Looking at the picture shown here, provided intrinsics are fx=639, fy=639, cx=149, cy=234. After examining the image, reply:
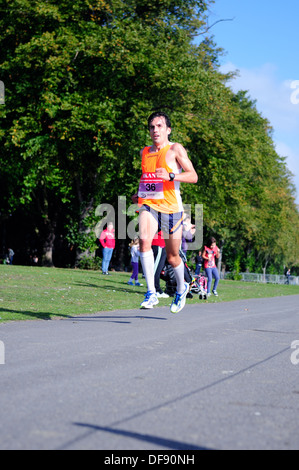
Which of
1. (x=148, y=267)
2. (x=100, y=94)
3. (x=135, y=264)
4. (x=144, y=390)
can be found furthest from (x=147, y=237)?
(x=100, y=94)

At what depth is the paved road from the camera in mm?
3057

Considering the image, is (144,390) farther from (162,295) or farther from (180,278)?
(162,295)

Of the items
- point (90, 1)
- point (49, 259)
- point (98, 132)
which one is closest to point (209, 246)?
point (98, 132)

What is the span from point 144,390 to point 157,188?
4.53m

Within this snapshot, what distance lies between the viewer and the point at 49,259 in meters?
37.2

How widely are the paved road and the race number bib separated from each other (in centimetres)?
187

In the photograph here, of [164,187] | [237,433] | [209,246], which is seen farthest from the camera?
[209,246]

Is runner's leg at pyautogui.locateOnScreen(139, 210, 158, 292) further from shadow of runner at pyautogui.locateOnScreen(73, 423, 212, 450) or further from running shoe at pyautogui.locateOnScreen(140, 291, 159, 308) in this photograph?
shadow of runner at pyautogui.locateOnScreen(73, 423, 212, 450)

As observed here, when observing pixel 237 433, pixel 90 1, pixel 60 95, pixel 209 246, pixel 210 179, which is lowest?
pixel 237 433

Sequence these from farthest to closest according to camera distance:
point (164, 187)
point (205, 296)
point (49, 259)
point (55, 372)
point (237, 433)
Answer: point (49, 259)
point (205, 296)
point (164, 187)
point (55, 372)
point (237, 433)

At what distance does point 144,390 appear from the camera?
4.12m

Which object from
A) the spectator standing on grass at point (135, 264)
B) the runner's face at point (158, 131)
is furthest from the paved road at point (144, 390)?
the spectator standing on grass at point (135, 264)

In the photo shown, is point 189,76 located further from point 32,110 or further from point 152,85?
point 32,110

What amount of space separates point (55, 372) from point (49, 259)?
3303 centimetres
